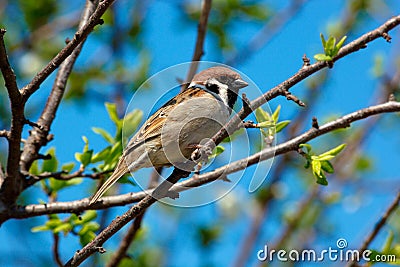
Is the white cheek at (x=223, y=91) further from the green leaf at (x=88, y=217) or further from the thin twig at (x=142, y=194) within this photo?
the green leaf at (x=88, y=217)

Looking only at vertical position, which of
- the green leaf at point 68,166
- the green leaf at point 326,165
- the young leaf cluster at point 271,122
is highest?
the young leaf cluster at point 271,122

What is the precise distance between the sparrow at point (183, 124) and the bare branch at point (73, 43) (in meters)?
0.76

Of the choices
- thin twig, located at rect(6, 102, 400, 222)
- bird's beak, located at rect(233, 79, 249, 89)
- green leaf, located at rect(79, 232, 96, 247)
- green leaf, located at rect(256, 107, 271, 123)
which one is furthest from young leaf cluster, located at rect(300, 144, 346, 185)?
green leaf, located at rect(79, 232, 96, 247)

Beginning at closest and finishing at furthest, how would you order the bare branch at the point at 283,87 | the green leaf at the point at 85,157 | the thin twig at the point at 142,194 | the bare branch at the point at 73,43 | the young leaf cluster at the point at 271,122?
the bare branch at the point at 73,43
the bare branch at the point at 283,87
the thin twig at the point at 142,194
the young leaf cluster at the point at 271,122
the green leaf at the point at 85,157

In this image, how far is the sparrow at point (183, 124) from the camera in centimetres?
313

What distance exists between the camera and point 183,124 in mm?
3273

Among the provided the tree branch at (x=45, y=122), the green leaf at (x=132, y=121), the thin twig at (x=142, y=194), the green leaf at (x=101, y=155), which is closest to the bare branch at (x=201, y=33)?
the green leaf at (x=132, y=121)

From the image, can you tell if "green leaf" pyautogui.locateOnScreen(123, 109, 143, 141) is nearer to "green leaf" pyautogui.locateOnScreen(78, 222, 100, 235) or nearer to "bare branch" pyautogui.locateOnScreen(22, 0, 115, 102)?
"green leaf" pyautogui.locateOnScreen(78, 222, 100, 235)

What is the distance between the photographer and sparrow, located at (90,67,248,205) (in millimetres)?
3133

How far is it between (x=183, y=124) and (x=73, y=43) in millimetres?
1090

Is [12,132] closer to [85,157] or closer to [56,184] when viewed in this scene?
[85,157]

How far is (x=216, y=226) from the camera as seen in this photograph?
18.2 feet

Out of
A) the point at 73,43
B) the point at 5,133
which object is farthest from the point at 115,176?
the point at 73,43

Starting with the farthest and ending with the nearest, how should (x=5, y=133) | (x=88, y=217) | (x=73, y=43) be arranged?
1. (x=88, y=217)
2. (x=5, y=133)
3. (x=73, y=43)
